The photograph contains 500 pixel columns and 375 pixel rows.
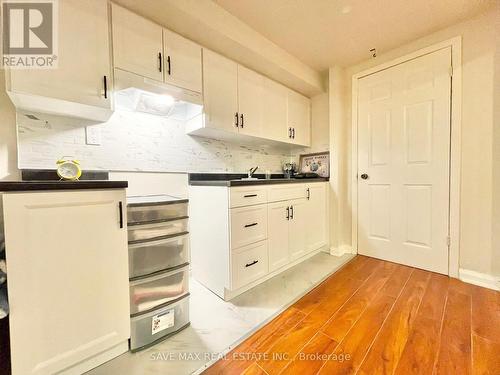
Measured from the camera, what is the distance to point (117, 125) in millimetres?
1577

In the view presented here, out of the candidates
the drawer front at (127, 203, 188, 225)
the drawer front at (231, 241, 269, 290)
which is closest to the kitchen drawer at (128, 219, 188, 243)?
the drawer front at (127, 203, 188, 225)

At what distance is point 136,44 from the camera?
4.50 feet

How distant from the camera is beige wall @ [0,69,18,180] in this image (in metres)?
1.22

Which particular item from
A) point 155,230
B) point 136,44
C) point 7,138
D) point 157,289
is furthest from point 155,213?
point 136,44

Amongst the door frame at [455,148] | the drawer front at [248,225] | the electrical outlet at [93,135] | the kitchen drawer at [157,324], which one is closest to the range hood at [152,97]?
the electrical outlet at [93,135]

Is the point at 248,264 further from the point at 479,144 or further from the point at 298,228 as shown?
the point at 479,144

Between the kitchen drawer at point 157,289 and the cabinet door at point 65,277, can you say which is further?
the kitchen drawer at point 157,289

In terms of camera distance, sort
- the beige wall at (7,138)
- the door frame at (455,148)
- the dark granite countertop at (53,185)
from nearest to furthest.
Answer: the dark granite countertop at (53,185) → the beige wall at (7,138) → the door frame at (455,148)

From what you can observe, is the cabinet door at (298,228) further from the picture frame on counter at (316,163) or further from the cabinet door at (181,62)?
the cabinet door at (181,62)

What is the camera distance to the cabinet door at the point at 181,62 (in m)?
1.51

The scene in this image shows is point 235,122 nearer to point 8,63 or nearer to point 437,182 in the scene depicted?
point 8,63

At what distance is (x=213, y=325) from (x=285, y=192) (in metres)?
1.23

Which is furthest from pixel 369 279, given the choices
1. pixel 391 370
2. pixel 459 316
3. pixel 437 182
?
pixel 437 182

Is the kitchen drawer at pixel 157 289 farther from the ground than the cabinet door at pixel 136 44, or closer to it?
closer to it
